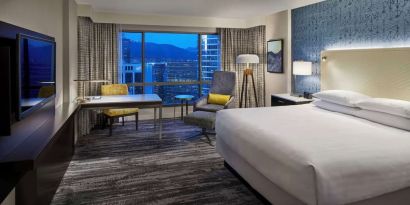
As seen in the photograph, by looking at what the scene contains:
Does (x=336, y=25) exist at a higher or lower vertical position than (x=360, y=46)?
higher

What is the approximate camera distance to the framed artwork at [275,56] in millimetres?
5598

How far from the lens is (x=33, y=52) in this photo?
2.21 metres

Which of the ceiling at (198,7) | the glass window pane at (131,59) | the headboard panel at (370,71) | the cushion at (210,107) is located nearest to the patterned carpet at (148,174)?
the cushion at (210,107)

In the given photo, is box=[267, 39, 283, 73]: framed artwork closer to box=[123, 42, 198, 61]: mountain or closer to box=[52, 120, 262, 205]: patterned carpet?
box=[123, 42, 198, 61]: mountain

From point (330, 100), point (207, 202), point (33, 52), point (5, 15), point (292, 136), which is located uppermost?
point (5, 15)

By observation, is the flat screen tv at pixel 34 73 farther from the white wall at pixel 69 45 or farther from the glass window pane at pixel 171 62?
the glass window pane at pixel 171 62

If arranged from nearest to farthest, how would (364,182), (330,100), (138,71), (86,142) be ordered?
1. (364,182)
2. (330,100)
3. (86,142)
4. (138,71)

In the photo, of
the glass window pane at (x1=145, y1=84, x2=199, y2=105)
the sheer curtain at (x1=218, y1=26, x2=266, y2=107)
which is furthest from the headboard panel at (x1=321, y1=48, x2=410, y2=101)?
the glass window pane at (x1=145, y1=84, x2=199, y2=105)

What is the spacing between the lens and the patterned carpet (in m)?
2.68

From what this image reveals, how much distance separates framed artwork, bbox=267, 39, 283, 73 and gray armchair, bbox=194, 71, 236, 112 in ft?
3.71

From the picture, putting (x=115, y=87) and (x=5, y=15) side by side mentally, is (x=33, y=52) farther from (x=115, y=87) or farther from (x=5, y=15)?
(x=115, y=87)

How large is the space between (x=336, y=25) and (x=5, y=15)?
13.1 feet

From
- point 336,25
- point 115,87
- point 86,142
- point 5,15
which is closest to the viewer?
point 5,15

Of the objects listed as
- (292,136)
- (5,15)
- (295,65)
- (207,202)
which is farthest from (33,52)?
(295,65)
